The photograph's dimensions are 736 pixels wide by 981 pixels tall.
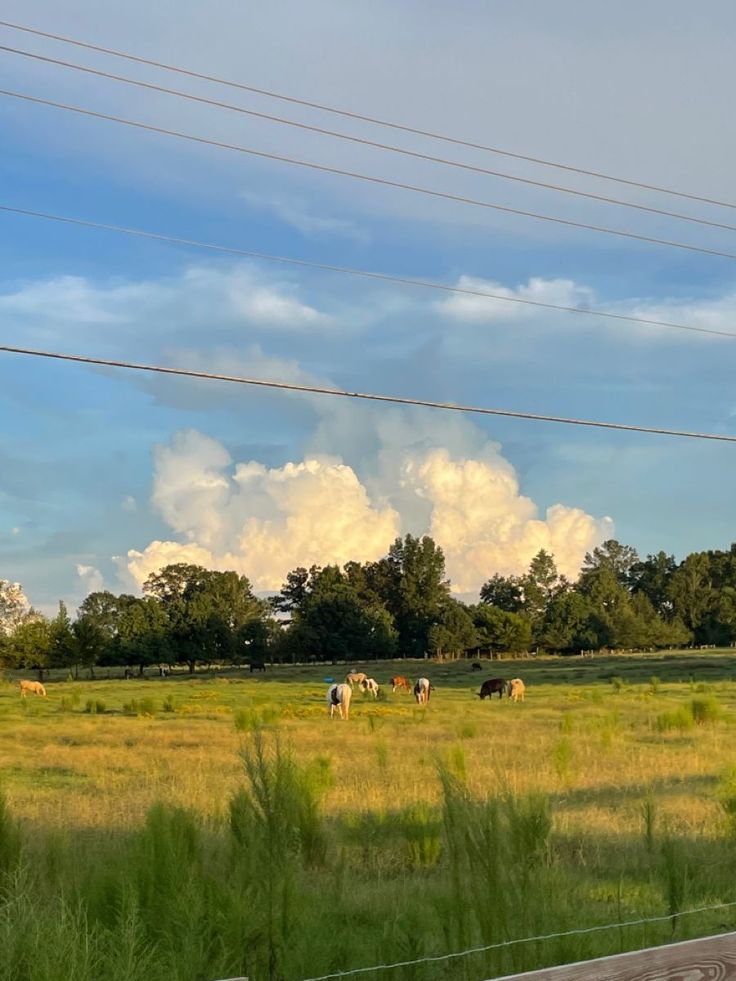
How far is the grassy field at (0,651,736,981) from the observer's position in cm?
627

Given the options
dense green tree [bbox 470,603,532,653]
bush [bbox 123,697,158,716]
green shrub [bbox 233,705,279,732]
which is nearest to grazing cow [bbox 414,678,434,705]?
bush [bbox 123,697,158,716]

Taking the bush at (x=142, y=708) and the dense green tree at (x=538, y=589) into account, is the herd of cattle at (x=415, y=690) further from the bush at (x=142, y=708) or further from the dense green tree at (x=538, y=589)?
the dense green tree at (x=538, y=589)

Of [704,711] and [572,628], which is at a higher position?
[572,628]

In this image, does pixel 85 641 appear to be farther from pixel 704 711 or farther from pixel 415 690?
pixel 704 711

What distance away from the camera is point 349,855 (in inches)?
408

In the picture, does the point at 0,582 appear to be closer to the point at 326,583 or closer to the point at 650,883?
the point at 326,583

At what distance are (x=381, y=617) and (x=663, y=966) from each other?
360 feet

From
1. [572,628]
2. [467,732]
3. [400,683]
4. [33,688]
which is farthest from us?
[572,628]

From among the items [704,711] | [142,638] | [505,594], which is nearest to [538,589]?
[505,594]

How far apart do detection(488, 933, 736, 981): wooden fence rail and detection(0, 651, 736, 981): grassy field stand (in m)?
2.23

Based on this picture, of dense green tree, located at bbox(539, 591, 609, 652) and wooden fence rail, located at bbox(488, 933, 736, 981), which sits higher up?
dense green tree, located at bbox(539, 591, 609, 652)

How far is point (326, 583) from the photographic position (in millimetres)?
127312

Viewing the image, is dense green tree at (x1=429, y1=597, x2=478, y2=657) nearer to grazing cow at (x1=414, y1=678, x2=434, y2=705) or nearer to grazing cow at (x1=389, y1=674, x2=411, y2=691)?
grazing cow at (x1=389, y1=674, x2=411, y2=691)

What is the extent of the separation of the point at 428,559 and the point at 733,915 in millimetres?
124644
